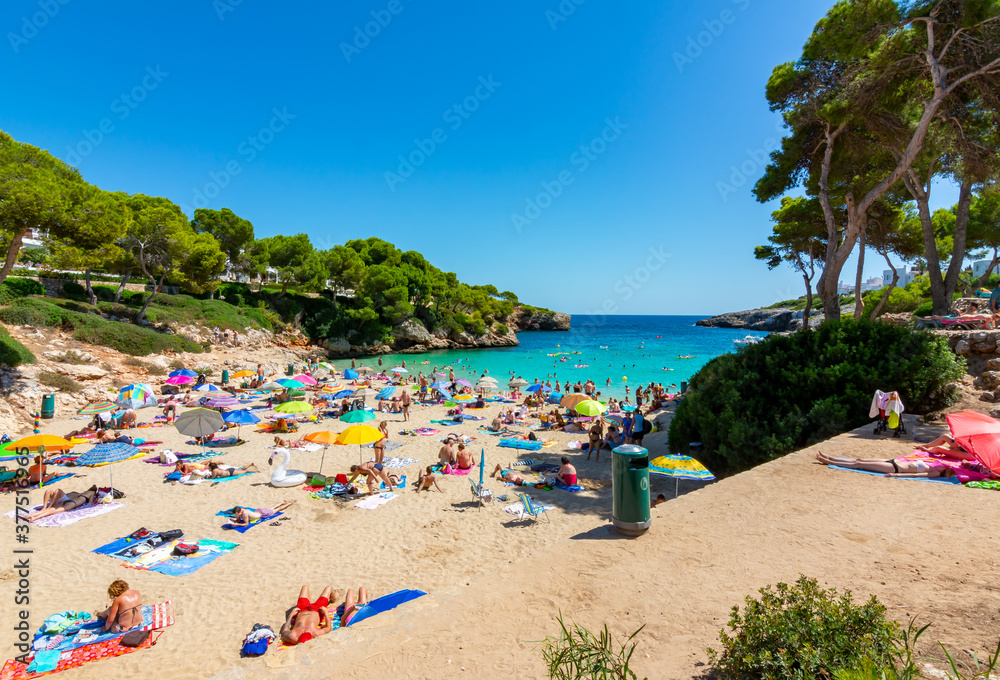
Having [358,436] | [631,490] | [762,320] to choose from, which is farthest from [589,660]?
[762,320]

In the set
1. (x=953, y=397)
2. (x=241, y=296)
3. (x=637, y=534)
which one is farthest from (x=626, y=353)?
(x=637, y=534)

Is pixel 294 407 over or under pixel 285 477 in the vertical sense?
over

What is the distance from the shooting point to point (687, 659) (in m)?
3.56

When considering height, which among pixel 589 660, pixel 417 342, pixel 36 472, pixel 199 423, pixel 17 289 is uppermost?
pixel 17 289

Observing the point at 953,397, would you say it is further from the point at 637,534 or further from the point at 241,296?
the point at 241,296

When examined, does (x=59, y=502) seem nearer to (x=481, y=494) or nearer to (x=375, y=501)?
(x=375, y=501)

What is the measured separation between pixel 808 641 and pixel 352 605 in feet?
16.9

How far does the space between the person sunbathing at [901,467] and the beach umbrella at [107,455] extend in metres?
16.0

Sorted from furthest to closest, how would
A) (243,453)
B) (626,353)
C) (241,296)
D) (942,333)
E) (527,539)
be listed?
(626,353)
(241,296)
(243,453)
(942,333)
(527,539)

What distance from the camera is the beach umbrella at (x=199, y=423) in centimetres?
1228

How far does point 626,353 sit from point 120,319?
5258 centimetres

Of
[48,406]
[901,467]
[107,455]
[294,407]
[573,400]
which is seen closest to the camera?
[901,467]

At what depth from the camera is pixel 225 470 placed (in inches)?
453

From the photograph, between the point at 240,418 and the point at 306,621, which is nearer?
the point at 306,621
